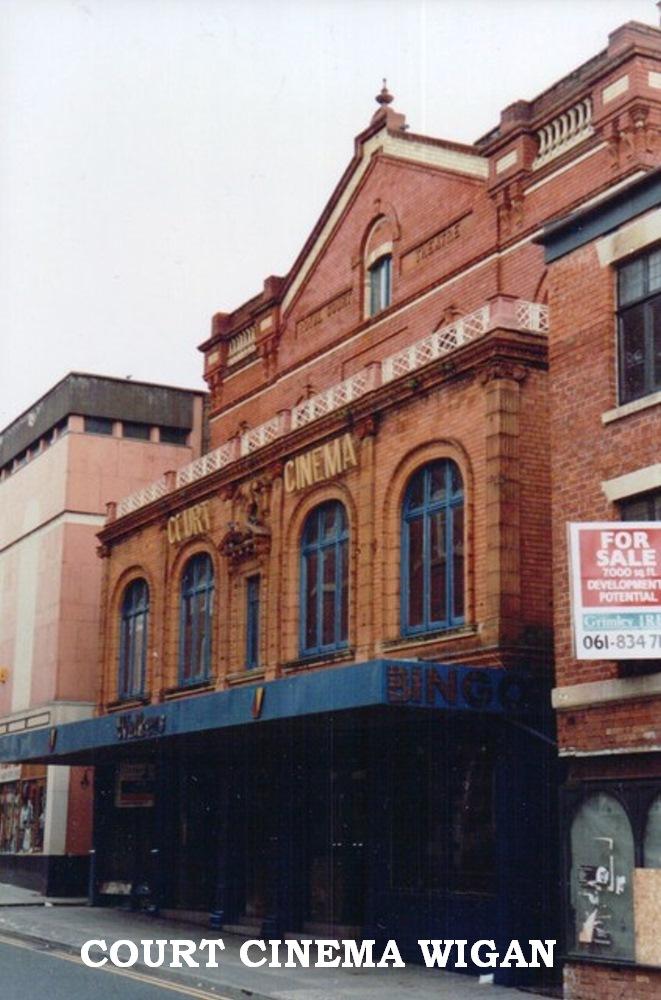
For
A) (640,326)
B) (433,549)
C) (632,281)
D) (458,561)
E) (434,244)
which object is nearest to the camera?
(640,326)

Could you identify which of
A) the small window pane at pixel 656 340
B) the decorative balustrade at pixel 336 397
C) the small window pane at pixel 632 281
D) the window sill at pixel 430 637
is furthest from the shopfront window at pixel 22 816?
the small window pane at pixel 656 340

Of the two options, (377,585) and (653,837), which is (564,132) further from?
(653,837)

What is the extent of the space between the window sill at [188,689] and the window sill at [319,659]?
3391 mm

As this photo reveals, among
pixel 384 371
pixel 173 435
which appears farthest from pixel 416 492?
pixel 173 435

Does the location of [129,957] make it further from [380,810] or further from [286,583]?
[286,583]

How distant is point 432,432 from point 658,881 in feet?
29.6

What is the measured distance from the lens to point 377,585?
23891 millimetres

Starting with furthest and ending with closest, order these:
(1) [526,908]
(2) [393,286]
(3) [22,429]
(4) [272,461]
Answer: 1. (3) [22,429]
2. (2) [393,286]
3. (4) [272,461]
4. (1) [526,908]

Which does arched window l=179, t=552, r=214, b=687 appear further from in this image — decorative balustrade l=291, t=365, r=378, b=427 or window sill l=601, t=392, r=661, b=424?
window sill l=601, t=392, r=661, b=424

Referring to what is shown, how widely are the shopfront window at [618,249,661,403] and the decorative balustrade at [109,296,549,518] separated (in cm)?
366

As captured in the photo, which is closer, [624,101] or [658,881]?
[658,881]

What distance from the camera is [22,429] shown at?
4475 cm

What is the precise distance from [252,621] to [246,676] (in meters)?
1.16

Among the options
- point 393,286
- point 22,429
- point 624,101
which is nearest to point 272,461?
point 393,286
